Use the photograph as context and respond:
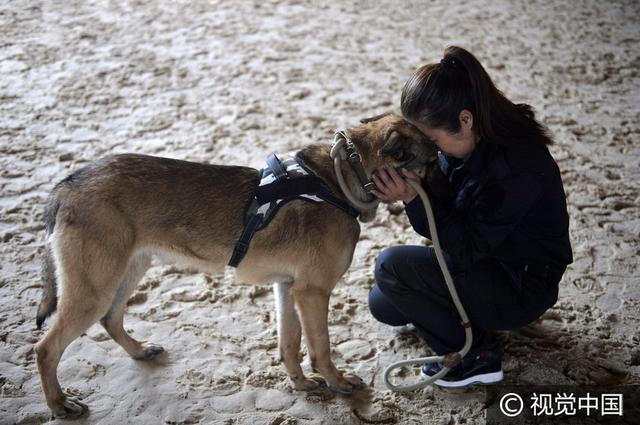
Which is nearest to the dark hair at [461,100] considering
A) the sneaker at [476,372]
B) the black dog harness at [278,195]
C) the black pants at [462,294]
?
the black dog harness at [278,195]

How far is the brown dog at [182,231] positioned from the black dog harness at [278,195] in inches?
1.6

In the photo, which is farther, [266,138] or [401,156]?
[266,138]

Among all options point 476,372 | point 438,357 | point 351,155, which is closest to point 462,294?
point 438,357

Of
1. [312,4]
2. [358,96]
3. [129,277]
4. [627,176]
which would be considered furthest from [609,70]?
[129,277]

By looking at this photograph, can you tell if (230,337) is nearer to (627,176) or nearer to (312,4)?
(627,176)

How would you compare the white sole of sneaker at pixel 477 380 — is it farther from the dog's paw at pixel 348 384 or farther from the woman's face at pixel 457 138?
the woman's face at pixel 457 138

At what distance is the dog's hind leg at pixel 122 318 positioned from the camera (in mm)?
3472

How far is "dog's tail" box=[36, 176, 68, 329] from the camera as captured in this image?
318 cm

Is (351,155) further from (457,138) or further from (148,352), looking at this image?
(148,352)

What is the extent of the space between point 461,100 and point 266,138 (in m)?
3.48

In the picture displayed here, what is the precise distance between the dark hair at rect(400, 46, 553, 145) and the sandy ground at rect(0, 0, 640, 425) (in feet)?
4.90

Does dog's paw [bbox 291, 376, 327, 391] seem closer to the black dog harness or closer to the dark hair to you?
the black dog harness

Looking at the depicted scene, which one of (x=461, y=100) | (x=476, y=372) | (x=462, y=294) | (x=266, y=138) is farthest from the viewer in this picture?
(x=266, y=138)

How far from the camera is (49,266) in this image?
3207 millimetres
